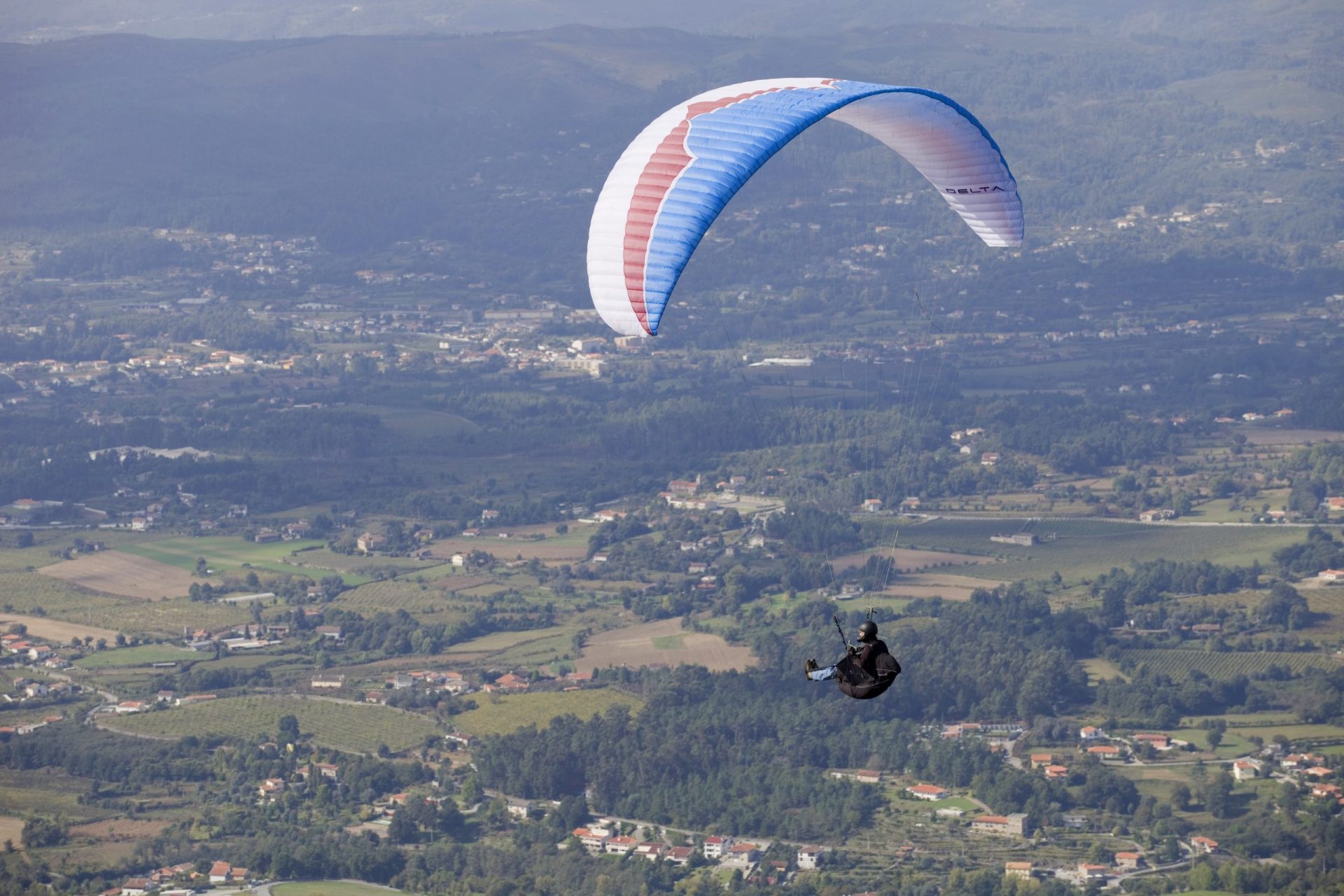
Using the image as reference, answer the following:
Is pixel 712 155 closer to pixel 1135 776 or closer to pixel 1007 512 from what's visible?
pixel 1135 776

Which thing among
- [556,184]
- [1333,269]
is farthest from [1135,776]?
[556,184]

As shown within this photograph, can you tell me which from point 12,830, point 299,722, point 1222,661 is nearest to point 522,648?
point 299,722

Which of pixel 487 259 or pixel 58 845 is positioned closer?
pixel 58 845

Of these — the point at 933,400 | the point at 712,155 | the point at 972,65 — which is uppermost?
the point at 972,65

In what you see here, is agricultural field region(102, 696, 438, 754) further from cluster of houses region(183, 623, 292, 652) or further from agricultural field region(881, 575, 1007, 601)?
agricultural field region(881, 575, 1007, 601)

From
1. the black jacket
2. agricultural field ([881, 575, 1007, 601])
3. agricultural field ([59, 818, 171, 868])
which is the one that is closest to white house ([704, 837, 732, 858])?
agricultural field ([59, 818, 171, 868])
